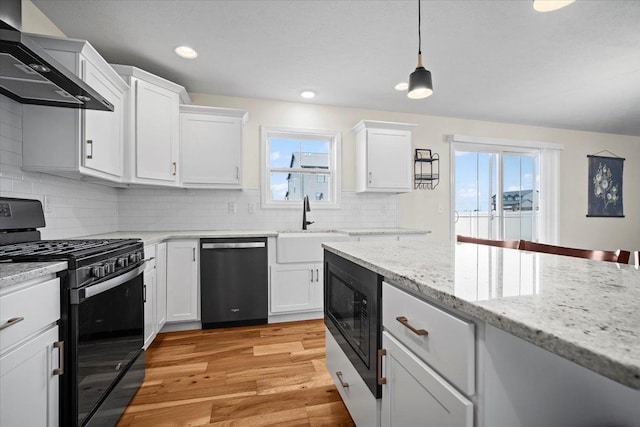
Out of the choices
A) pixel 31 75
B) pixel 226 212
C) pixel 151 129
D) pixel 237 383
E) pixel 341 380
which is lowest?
pixel 237 383

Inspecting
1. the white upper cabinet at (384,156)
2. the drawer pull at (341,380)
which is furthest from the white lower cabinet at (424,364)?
the white upper cabinet at (384,156)

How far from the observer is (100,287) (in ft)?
4.41

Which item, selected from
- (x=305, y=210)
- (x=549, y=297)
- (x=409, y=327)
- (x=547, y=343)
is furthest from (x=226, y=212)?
(x=547, y=343)

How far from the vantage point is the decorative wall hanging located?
501 centimetres

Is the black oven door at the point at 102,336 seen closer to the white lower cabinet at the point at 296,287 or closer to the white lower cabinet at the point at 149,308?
the white lower cabinet at the point at 149,308

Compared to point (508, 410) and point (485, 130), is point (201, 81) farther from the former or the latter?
point (485, 130)

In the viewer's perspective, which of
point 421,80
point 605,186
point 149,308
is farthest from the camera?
point 605,186

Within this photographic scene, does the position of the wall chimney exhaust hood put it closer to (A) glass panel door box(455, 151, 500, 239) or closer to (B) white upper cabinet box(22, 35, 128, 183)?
(B) white upper cabinet box(22, 35, 128, 183)

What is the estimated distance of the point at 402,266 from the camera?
1036 millimetres

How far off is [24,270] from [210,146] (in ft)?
7.70

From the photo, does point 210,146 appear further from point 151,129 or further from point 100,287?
point 100,287

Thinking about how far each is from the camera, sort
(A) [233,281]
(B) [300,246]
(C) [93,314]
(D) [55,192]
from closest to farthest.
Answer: (C) [93,314] < (D) [55,192] < (A) [233,281] < (B) [300,246]

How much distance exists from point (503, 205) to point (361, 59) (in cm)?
342

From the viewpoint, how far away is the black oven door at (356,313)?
1.13 m
